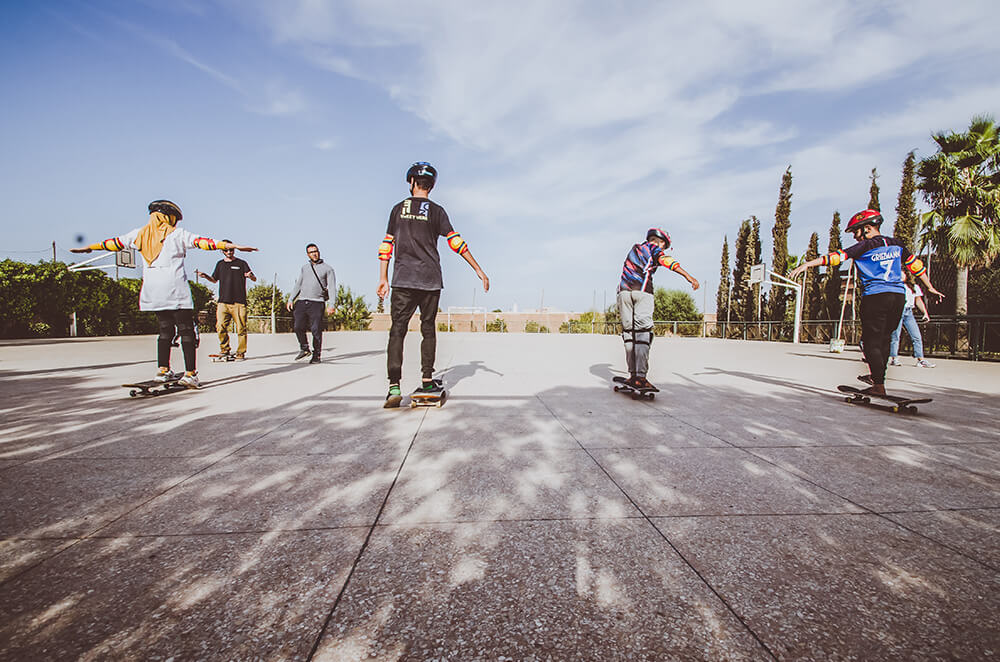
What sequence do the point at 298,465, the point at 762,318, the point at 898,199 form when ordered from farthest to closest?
1. the point at 762,318
2. the point at 898,199
3. the point at 298,465

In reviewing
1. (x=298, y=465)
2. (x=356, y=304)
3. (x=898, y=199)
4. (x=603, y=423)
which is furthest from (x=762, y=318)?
(x=298, y=465)

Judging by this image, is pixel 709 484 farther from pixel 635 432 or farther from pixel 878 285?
pixel 878 285

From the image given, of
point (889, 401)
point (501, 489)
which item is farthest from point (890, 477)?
point (889, 401)

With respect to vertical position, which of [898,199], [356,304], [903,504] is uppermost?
[898,199]

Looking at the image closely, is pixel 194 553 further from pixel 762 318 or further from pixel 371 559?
pixel 762 318

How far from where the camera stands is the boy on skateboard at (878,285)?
14.4ft

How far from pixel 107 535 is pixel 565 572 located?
1632 millimetres

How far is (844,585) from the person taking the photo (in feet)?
4.37

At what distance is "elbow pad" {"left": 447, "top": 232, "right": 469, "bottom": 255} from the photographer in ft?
14.5

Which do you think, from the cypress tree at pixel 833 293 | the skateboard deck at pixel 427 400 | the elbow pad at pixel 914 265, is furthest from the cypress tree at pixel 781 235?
the skateboard deck at pixel 427 400

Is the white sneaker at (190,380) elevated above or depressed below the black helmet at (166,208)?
below

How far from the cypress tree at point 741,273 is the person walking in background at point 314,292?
33846mm

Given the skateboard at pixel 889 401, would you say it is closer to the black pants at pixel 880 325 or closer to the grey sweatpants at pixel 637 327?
the black pants at pixel 880 325

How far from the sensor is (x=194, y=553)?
148 centimetres
